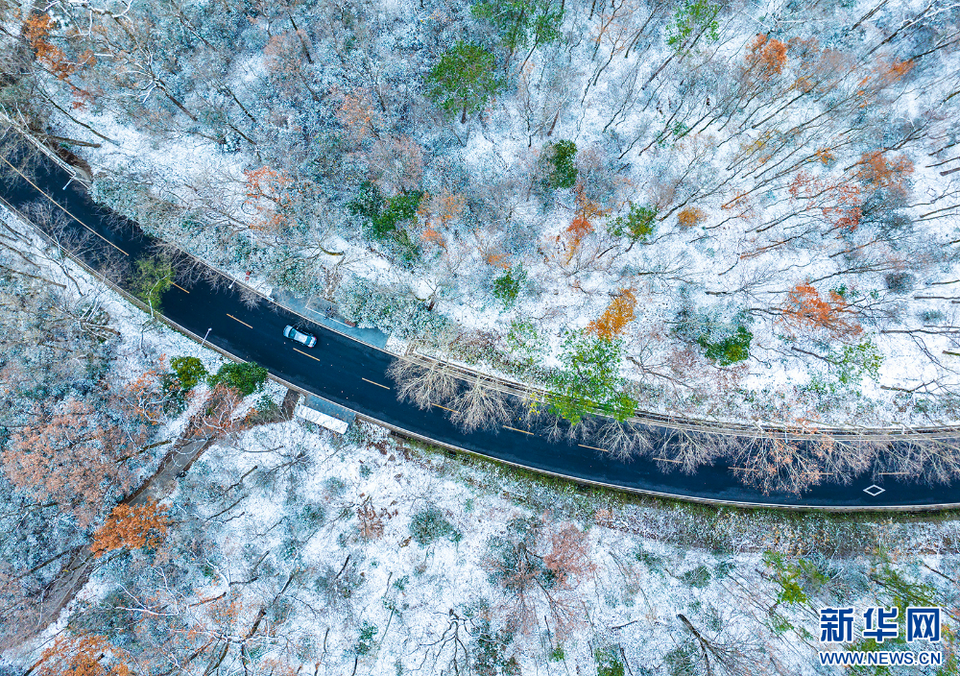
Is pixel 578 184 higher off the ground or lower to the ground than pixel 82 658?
higher

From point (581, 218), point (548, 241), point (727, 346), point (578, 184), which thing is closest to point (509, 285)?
point (548, 241)

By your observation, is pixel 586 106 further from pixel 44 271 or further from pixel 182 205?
pixel 44 271

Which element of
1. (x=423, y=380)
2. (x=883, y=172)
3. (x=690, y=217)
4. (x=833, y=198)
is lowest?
(x=423, y=380)

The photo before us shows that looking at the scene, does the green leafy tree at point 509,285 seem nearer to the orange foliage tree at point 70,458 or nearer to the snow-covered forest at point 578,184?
the snow-covered forest at point 578,184

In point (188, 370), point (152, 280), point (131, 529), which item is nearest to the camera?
point (131, 529)

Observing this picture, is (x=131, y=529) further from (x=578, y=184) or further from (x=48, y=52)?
(x=578, y=184)

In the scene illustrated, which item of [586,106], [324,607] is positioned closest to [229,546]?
[324,607]
